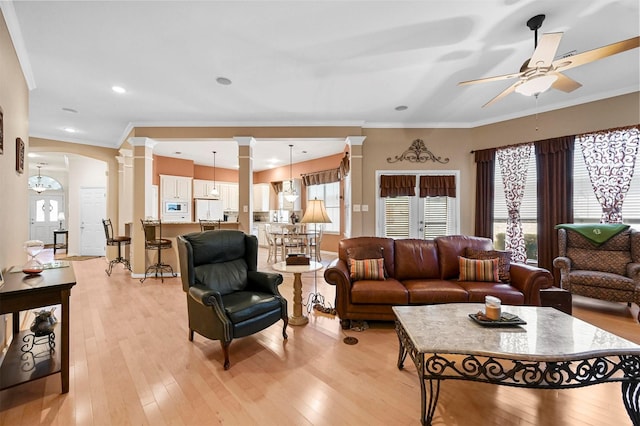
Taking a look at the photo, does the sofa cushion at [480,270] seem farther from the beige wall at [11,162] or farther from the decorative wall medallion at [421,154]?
the beige wall at [11,162]

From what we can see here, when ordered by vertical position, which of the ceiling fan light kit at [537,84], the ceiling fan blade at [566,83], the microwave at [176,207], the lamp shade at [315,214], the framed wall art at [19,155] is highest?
the ceiling fan blade at [566,83]

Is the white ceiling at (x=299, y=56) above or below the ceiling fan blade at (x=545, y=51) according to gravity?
above

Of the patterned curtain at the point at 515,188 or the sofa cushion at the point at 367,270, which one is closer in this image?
the sofa cushion at the point at 367,270

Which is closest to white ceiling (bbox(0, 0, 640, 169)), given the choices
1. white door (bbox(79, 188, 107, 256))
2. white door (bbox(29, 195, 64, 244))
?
white door (bbox(79, 188, 107, 256))

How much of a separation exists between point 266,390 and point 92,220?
27.0 ft

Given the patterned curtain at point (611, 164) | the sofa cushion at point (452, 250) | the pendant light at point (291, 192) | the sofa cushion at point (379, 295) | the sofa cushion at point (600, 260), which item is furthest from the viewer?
the pendant light at point (291, 192)

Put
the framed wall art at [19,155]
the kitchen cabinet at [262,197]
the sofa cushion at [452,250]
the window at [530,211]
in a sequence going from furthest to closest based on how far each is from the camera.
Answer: the kitchen cabinet at [262,197] < the window at [530,211] < the sofa cushion at [452,250] < the framed wall art at [19,155]

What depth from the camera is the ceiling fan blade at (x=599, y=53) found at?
6.48 feet

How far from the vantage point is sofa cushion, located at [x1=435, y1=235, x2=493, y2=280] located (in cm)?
328

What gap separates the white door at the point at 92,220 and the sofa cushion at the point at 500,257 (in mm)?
8828

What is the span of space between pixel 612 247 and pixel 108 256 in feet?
31.2

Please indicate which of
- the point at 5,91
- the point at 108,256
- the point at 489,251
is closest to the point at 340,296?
the point at 489,251

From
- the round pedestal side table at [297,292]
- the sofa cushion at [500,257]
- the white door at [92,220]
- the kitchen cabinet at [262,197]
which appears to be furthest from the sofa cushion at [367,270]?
the white door at [92,220]

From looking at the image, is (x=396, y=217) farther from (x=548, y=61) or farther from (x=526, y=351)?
(x=526, y=351)
